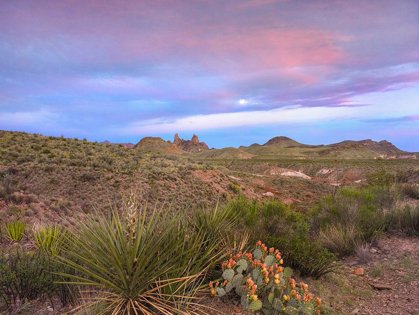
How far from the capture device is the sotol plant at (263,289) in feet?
11.3

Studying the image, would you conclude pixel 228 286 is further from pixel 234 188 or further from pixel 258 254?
pixel 234 188

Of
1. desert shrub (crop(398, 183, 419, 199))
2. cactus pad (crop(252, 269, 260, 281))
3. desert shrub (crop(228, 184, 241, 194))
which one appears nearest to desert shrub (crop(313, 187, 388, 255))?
desert shrub (crop(398, 183, 419, 199))

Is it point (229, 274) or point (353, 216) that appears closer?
point (229, 274)

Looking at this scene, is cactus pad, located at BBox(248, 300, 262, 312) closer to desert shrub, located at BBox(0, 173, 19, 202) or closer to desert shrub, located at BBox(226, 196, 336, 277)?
desert shrub, located at BBox(226, 196, 336, 277)

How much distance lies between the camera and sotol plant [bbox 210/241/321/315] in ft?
11.3

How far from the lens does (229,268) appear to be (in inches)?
149

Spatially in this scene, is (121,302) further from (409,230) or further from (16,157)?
(16,157)

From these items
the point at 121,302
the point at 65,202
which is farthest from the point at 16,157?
the point at 121,302

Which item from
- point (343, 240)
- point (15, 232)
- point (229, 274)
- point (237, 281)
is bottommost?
point (343, 240)

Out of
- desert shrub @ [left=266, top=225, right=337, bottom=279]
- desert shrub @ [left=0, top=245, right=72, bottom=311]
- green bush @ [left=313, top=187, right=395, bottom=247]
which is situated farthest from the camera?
green bush @ [left=313, top=187, right=395, bottom=247]

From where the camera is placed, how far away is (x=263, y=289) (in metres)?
3.80

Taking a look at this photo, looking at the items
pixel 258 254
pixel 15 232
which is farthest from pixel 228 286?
pixel 15 232

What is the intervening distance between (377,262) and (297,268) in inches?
91.2

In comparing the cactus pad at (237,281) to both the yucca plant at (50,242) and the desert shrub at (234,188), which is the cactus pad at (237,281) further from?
the desert shrub at (234,188)
